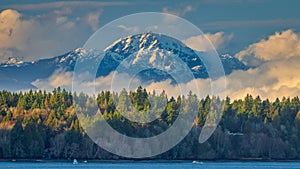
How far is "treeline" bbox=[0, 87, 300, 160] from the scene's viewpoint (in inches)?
5310

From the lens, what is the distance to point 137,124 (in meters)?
144

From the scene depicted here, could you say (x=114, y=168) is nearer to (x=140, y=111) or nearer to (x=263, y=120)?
(x=140, y=111)

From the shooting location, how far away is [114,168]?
120m

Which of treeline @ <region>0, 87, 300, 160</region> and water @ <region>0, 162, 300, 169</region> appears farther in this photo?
treeline @ <region>0, 87, 300, 160</region>

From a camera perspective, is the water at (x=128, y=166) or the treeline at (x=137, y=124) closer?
the water at (x=128, y=166)

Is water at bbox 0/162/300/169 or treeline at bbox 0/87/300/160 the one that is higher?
treeline at bbox 0/87/300/160

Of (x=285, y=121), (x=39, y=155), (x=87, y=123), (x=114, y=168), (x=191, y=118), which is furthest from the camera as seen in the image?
(x=285, y=121)

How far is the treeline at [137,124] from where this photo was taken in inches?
5310

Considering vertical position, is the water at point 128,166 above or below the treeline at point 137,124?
below

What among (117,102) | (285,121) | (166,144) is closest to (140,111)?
(117,102)

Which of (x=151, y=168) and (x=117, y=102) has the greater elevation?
(x=117, y=102)

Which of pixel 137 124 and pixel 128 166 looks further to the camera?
pixel 137 124

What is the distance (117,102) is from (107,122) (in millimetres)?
15626

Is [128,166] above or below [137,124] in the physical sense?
below
